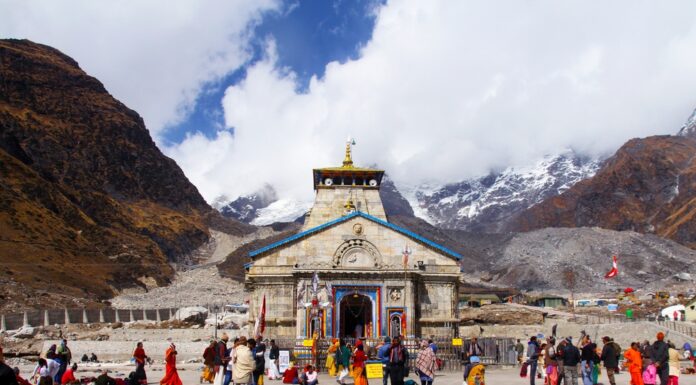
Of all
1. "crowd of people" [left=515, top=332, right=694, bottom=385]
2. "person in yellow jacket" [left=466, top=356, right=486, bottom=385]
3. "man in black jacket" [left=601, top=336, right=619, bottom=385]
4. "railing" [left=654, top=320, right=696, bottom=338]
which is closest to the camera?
"crowd of people" [left=515, top=332, right=694, bottom=385]

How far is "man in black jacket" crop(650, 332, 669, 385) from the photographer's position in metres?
17.9

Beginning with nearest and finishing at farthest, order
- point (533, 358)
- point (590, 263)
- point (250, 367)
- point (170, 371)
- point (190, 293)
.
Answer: point (250, 367) → point (170, 371) → point (533, 358) → point (190, 293) → point (590, 263)

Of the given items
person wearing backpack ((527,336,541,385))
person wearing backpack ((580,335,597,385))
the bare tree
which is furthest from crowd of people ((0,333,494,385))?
the bare tree

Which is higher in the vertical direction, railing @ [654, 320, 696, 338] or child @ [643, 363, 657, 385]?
railing @ [654, 320, 696, 338]

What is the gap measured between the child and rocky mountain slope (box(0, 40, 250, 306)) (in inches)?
2596

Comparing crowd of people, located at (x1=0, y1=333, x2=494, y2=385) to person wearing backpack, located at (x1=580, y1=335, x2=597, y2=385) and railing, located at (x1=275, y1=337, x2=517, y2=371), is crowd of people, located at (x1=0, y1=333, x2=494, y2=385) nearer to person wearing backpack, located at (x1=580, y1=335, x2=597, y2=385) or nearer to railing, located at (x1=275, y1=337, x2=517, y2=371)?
person wearing backpack, located at (x1=580, y1=335, x2=597, y2=385)

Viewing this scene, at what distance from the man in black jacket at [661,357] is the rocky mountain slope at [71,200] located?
217ft

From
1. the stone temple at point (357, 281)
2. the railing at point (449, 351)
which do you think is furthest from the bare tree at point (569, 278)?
the railing at point (449, 351)

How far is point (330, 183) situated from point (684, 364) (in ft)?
87.6

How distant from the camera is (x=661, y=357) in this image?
17.9m

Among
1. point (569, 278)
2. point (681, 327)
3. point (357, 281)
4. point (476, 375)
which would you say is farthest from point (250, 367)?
point (569, 278)

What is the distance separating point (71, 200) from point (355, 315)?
12048cm

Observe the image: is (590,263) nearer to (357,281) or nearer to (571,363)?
(357,281)

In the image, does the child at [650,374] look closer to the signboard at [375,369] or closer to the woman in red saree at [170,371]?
the signboard at [375,369]
